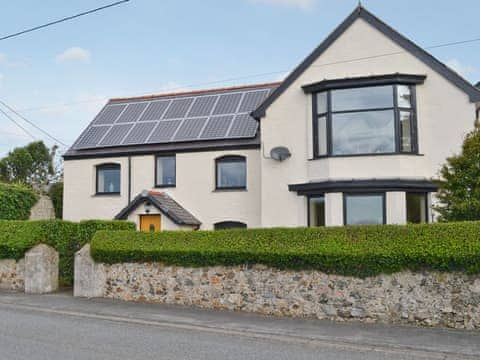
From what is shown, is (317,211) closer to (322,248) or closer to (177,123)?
(322,248)

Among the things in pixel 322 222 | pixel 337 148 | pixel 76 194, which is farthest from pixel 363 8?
pixel 76 194

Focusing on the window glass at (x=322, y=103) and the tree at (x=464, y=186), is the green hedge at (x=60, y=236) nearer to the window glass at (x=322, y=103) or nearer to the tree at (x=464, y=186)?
the window glass at (x=322, y=103)

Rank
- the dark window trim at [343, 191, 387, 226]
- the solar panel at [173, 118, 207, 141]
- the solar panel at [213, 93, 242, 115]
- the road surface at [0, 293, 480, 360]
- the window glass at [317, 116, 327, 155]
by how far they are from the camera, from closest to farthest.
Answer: the road surface at [0, 293, 480, 360] < the dark window trim at [343, 191, 387, 226] < the window glass at [317, 116, 327, 155] < the solar panel at [173, 118, 207, 141] < the solar panel at [213, 93, 242, 115]

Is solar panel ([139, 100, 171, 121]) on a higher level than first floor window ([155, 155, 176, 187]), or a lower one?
higher

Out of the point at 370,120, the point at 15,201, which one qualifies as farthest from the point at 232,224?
the point at 15,201

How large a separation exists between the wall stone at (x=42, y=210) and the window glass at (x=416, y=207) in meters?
15.1

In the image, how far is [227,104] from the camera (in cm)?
2231

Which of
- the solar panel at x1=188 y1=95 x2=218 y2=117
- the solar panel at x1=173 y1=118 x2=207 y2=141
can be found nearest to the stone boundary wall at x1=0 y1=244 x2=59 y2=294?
the solar panel at x1=173 y1=118 x2=207 y2=141

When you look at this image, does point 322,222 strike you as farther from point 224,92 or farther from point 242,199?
point 224,92

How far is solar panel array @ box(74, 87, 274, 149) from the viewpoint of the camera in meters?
20.7

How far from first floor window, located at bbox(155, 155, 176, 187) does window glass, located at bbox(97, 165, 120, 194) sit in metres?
1.97

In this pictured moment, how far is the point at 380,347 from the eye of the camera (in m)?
9.15

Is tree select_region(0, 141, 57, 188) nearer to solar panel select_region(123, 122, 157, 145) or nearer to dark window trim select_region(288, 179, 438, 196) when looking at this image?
solar panel select_region(123, 122, 157, 145)

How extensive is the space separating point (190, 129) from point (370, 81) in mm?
7915
